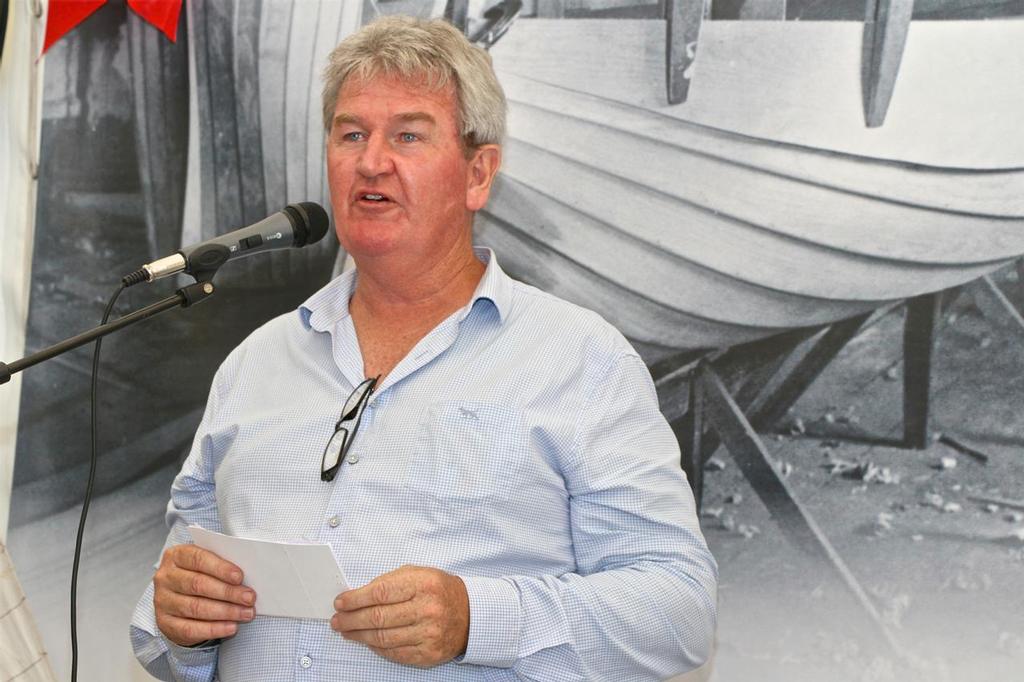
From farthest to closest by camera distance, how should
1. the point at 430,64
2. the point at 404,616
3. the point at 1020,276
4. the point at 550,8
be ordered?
the point at 550,8 < the point at 1020,276 < the point at 430,64 < the point at 404,616

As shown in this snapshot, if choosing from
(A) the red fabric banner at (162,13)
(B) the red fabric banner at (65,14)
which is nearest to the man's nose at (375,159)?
(A) the red fabric banner at (162,13)

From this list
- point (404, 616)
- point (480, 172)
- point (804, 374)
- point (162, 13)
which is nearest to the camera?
point (404, 616)

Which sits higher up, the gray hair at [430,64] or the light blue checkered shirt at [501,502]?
the gray hair at [430,64]

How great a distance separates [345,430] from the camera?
1550 mm

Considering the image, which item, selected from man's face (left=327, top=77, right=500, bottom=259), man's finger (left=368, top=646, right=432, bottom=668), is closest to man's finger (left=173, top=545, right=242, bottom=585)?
man's finger (left=368, top=646, right=432, bottom=668)

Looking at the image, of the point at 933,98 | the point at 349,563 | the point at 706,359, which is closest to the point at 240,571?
the point at 349,563

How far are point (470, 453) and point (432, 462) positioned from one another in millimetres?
53

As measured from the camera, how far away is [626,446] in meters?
1.53

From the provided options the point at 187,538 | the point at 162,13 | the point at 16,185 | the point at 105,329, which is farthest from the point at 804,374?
the point at 16,185

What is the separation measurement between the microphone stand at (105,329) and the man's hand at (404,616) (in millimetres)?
420

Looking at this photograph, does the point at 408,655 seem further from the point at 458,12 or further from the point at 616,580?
the point at 458,12

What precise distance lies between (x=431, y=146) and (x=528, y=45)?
0.68 metres

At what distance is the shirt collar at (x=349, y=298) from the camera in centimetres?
165

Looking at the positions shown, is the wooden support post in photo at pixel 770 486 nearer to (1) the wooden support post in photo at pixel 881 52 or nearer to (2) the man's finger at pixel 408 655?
(1) the wooden support post in photo at pixel 881 52
